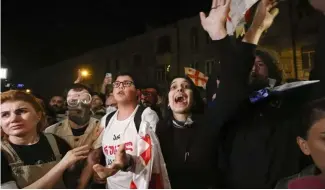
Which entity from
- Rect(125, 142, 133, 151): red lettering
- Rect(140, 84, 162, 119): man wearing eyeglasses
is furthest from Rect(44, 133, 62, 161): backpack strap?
Rect(140, 84, 162, 119): man wearing eyeglasses

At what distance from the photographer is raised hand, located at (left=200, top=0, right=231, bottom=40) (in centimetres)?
191

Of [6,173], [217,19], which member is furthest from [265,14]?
[6,173]

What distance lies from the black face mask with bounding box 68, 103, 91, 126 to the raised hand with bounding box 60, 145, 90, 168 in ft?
0.45

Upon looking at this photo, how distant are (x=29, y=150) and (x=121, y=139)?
50cm

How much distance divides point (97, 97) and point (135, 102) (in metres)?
0.21

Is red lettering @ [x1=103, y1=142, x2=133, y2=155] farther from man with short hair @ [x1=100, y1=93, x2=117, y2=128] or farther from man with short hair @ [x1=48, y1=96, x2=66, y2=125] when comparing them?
man with short hair @ [x1=48, y1=96, x2=66, y2=125]

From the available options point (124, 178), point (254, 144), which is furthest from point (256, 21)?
point (124, 178)

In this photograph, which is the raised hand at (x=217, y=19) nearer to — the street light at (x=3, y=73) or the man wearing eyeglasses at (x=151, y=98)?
the man wearing eyeglasses at (x=151, y=98)

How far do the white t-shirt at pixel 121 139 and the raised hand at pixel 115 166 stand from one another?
0.06 ft

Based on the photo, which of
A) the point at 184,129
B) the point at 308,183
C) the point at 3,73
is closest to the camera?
the point at 308,183

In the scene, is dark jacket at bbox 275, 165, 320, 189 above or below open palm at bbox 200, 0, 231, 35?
below

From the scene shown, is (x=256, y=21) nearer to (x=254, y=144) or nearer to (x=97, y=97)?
(x=254, y=144)

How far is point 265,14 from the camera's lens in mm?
1914

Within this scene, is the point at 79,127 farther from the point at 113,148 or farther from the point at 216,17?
the point at 216,17
